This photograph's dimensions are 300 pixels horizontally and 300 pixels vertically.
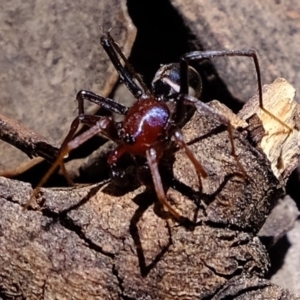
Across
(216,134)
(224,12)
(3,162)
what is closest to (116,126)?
(216,134)

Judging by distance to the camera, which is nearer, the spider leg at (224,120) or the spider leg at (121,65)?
the spider leg at (224,120)

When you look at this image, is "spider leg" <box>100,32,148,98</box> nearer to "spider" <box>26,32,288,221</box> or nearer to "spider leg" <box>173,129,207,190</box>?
"spider" <box>26,32,288,221</box>

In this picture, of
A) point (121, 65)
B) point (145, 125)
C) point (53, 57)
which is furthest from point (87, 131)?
point (53, 57)

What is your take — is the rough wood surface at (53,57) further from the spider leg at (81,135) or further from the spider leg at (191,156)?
the spider leg at (191,156)

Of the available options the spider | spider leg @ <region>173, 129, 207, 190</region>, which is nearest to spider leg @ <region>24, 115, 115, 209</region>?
the spider

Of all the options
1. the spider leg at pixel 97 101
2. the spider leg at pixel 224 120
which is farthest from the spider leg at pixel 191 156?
the spider leg at pixel 97 101

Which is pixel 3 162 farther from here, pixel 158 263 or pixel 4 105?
pixel 158 263
